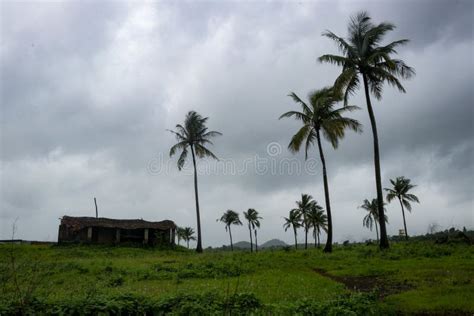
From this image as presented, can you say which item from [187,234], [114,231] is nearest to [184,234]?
[187,234]

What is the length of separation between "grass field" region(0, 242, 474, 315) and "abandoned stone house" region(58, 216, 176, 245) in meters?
21.4

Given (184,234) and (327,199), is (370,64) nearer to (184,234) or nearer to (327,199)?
(327,199)

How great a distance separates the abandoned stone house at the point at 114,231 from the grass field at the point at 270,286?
843 inches

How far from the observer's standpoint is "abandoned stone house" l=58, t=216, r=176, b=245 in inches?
1662

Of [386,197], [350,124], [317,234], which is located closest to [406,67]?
[350,124]

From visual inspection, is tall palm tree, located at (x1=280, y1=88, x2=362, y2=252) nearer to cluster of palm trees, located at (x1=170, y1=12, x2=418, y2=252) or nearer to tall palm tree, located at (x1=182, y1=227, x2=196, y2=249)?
cluster of palm trees, located at (x1=170, y1=12, x2=418, y2=252)

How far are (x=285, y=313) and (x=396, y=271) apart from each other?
31.6 feet

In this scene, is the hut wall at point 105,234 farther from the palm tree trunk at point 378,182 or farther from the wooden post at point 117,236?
the palm tree trunk at point 378,182

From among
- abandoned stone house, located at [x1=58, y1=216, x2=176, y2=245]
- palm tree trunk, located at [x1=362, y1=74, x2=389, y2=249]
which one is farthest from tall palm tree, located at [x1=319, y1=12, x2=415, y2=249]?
abandoned stone house, located at [x1=58, y1=216, x2=176, y2=245]

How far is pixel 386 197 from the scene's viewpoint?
2012 inches

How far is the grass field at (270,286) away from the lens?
26.5ft

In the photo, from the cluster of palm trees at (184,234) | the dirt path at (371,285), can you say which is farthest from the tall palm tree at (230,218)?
the dirt path at (371,285)

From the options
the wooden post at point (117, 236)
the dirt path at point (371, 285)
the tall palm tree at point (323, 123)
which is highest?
the tall palm tree at point (323, 123)

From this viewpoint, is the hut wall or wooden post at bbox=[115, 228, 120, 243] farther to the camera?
the hut wall
